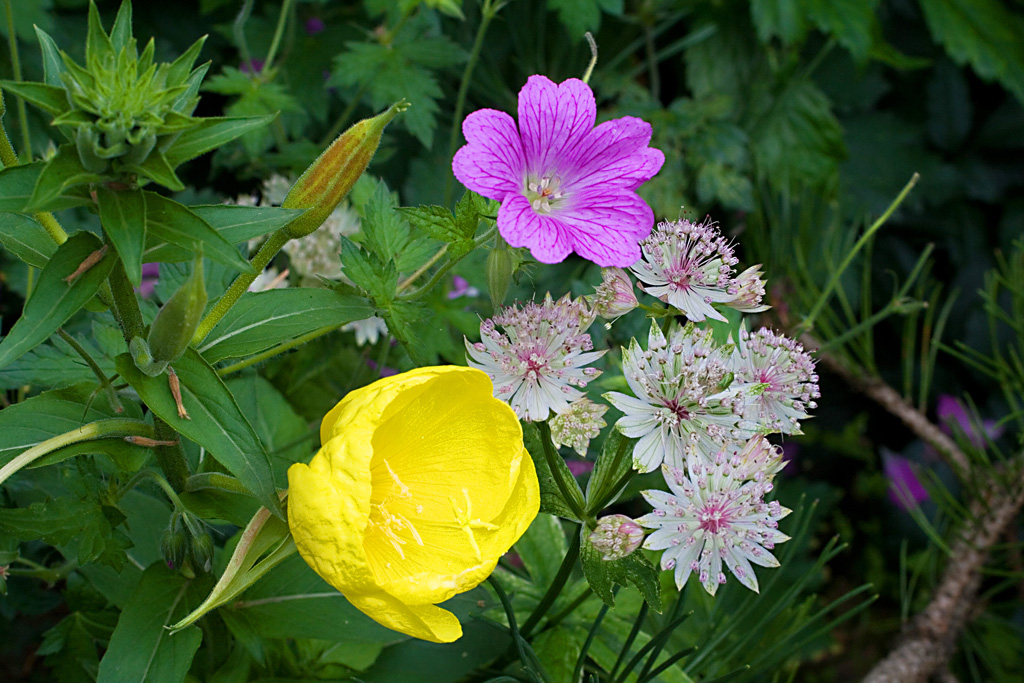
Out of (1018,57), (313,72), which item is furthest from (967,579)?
(313,72)

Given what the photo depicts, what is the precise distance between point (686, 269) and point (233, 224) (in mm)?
342

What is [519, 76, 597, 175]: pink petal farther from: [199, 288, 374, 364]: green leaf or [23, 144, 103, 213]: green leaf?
[23, 144, 103, 213]: green leaf

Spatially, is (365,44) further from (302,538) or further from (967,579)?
(967,579)

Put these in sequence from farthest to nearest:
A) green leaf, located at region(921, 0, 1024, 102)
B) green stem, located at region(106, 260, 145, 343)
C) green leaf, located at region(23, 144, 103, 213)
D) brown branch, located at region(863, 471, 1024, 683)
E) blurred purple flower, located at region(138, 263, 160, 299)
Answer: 1. green leaf, located at region(921, 0, 1024, 102)
2. blurred purple flower, located at region(138, 263, 160, 299)
3. brown branch, located at region(863, 471, 1024, 683)
4. green stem, located at region(106, 260, 145, 343)
5. green leaf, located at region(23, 144, 103, 213)

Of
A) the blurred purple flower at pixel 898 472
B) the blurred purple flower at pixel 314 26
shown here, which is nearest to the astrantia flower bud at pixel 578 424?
the blurred purple flower at pixel 314 26

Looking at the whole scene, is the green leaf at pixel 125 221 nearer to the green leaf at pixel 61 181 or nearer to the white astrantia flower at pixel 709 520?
the green leaf at pixel 61 181

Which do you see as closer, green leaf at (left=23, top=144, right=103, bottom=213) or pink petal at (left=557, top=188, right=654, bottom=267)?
green leaf at (left=23, top=144, right=103, bottom=213)

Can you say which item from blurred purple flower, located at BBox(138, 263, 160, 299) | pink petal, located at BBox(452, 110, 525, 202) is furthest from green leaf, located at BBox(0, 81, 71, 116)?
blurred purple flower, located at BBox(138, 263, 160, 299)

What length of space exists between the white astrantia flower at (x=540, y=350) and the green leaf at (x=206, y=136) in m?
0.23

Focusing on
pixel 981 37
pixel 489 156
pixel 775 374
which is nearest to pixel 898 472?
pixel 981 37

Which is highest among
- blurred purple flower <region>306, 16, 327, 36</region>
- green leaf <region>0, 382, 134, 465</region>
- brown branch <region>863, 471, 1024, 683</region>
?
blurred purple flower <region>306, 16, 327, 36</region>

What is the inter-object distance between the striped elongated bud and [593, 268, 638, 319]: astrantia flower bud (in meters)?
0.20

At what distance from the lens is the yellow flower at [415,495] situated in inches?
20.7

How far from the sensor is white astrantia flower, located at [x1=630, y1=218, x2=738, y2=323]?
636mm
